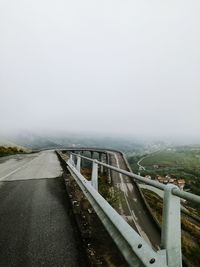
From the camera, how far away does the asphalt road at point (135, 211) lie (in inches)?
666

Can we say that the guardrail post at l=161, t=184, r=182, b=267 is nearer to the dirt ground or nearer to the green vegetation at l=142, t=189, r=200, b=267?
the dirt ground

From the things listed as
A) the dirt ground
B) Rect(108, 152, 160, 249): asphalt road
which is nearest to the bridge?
the dirt ground

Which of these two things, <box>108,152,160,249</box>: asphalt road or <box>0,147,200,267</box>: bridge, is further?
<box>108,152,160,249</box>: asphalt road

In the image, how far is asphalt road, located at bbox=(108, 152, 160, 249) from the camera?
16906 millimetres

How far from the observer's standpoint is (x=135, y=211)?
2200 centimetres

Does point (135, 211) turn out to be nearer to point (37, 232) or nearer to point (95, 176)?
point (95, 176)

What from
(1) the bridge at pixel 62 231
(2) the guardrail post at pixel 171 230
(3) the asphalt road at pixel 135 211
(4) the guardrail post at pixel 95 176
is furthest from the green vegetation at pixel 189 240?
(2) the guardrail post at pixel 171 230

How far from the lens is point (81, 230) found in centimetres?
380

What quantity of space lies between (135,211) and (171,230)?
68.5 feet

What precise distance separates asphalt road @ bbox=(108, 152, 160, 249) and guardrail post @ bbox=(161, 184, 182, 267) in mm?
11081

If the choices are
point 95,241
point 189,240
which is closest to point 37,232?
point 95,241

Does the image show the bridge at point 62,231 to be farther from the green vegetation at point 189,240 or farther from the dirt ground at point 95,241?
the green vegetation at point 189,240

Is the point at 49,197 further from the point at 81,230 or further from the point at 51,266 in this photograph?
the point at 51,266

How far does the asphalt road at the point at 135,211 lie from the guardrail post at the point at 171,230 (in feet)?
36.4
